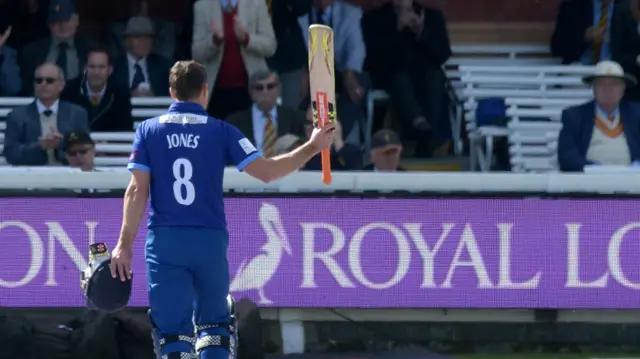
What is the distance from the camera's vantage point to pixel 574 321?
9.31m

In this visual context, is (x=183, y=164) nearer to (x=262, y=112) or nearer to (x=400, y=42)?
(x=262, y=112)

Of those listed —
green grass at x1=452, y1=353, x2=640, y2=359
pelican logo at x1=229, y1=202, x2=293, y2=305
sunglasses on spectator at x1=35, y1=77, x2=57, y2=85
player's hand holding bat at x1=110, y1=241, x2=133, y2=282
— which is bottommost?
green grass at x1=452, y1=353, x2=640, y2=359

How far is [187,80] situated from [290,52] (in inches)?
197

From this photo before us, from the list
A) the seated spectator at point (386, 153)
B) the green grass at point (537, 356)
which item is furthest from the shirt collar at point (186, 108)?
the seated spectator at point (386, 153)

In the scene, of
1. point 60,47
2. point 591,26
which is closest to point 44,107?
point 60,47

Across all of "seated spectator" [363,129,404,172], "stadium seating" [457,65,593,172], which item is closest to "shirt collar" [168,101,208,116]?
"seated spectator" [363,129,404,172]

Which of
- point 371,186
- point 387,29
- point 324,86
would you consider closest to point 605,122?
point 387,29

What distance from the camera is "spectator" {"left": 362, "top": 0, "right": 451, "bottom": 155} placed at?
12219mm

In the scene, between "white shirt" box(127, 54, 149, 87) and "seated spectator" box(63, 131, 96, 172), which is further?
"white shirt" box(127, 54, 149, 87)

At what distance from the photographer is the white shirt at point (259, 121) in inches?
439

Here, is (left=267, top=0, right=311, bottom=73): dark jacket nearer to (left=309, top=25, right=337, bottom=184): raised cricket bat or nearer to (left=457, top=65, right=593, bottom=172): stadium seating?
(left=457, top=65, right=593, bottom=172): stadium seating

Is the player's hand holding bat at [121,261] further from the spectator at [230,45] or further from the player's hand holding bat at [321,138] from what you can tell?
the spectator at [230,45]

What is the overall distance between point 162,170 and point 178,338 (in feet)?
2.71

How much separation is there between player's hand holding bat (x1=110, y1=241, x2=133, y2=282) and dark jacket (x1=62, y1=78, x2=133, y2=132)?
14.8ft
